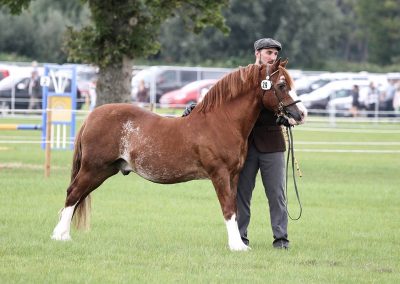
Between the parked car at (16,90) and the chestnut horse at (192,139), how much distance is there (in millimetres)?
27440

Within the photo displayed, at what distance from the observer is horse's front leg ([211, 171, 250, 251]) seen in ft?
30.3

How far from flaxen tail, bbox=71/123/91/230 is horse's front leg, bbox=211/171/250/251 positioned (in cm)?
161

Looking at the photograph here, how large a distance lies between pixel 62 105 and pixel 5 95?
48.1ft

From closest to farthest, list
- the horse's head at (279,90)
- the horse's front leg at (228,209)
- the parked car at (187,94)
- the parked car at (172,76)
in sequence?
the horse's head at (279,90) < the horse's front leg at (228,209) < the parked car at (187,94) < the parked car at (172,76)

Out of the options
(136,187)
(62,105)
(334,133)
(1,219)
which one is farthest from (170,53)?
(1,219)

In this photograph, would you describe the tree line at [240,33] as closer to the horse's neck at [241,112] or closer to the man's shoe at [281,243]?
the man's shoe at [281,243]

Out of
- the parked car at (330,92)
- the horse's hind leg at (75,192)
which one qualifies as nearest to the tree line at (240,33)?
the parked car at (330,92)

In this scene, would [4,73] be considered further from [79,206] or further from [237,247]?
[237,247]

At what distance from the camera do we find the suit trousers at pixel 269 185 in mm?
9734

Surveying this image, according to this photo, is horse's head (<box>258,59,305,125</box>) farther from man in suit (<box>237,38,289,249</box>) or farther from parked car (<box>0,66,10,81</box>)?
parked car (<box>0,66,10,81</box>)

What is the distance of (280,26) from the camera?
6369 centimetres

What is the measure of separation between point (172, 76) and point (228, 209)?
35742 millimetres

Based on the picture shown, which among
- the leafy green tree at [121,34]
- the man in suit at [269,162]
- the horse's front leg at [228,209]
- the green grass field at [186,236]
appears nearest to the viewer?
the green grass field at [186,236]

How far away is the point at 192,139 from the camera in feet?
30.6
